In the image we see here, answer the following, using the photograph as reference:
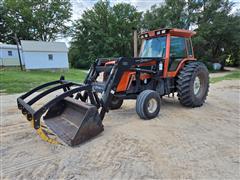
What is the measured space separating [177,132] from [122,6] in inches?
1109

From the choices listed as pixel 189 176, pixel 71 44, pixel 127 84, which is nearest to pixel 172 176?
pixel 189 176

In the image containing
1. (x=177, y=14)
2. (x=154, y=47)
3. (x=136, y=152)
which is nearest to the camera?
(x=136, y=152)

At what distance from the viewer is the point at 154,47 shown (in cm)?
486

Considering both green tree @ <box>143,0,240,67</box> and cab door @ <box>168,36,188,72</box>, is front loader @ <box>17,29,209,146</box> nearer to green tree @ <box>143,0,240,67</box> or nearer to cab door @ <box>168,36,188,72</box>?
cab door @ <box>168,36,188,72</box>

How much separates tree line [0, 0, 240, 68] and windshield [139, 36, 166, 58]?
59.8 ft

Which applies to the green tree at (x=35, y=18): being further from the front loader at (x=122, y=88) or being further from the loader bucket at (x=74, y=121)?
the loader bucket at (x=74, y=121)

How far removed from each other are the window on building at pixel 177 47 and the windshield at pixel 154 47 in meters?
0.23

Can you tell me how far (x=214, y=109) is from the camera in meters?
4.86

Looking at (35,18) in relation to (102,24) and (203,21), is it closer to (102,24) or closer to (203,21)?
(102,24)

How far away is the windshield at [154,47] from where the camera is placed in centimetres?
464

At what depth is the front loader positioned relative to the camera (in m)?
3.03

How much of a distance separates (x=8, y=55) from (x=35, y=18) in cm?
850

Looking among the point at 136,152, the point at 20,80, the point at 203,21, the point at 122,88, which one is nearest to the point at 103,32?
the point at 203,21

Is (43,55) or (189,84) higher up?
(43,55)
